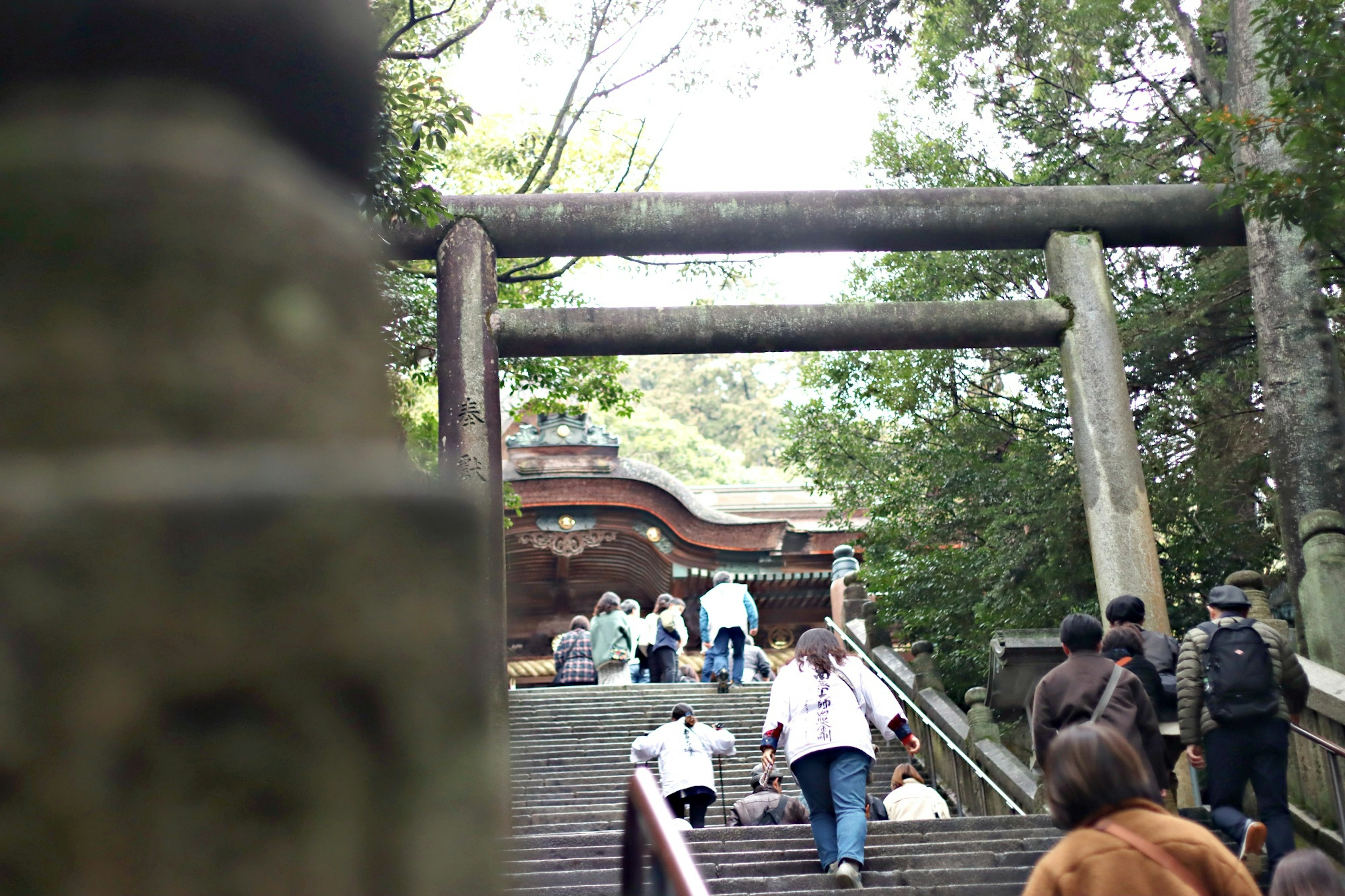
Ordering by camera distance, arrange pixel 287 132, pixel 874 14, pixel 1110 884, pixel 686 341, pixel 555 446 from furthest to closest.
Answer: pixel 555 446 < pixel 874 14 < pixel 686 341 < pixel 1110 884 < pixel 287 132

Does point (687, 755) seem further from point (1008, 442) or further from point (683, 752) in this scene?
point (1008, 442)

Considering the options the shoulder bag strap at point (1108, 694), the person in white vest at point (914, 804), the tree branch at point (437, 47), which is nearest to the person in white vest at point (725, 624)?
the person in white vest at point (914, 804)

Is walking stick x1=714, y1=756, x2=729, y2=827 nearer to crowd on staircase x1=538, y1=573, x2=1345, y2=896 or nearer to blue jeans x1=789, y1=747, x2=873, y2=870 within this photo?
crowd on staircase x1=538, y1=573, x2=1345, y2=896

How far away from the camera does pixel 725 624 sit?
37.6 feet

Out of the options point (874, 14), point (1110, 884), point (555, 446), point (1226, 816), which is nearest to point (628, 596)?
point (555, 446)

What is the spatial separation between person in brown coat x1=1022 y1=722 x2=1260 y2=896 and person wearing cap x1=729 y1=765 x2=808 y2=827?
14.4 ft

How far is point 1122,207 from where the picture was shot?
8617 mm

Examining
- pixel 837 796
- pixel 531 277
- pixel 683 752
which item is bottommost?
pixel 837 796

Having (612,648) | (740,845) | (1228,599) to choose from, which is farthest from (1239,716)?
(612,648)

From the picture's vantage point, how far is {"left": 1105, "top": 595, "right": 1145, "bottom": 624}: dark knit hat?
5.61 m

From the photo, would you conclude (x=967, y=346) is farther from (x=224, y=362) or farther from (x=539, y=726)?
(x=224, y=362)

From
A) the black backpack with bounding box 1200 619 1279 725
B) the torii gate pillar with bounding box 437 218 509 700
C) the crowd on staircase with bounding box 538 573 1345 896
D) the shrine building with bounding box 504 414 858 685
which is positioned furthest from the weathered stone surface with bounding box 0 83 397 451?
the shrine building with bounding box 504 414 858 685

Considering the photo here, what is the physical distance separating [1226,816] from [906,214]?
491 cm

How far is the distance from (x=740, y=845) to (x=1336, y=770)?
274 cm
